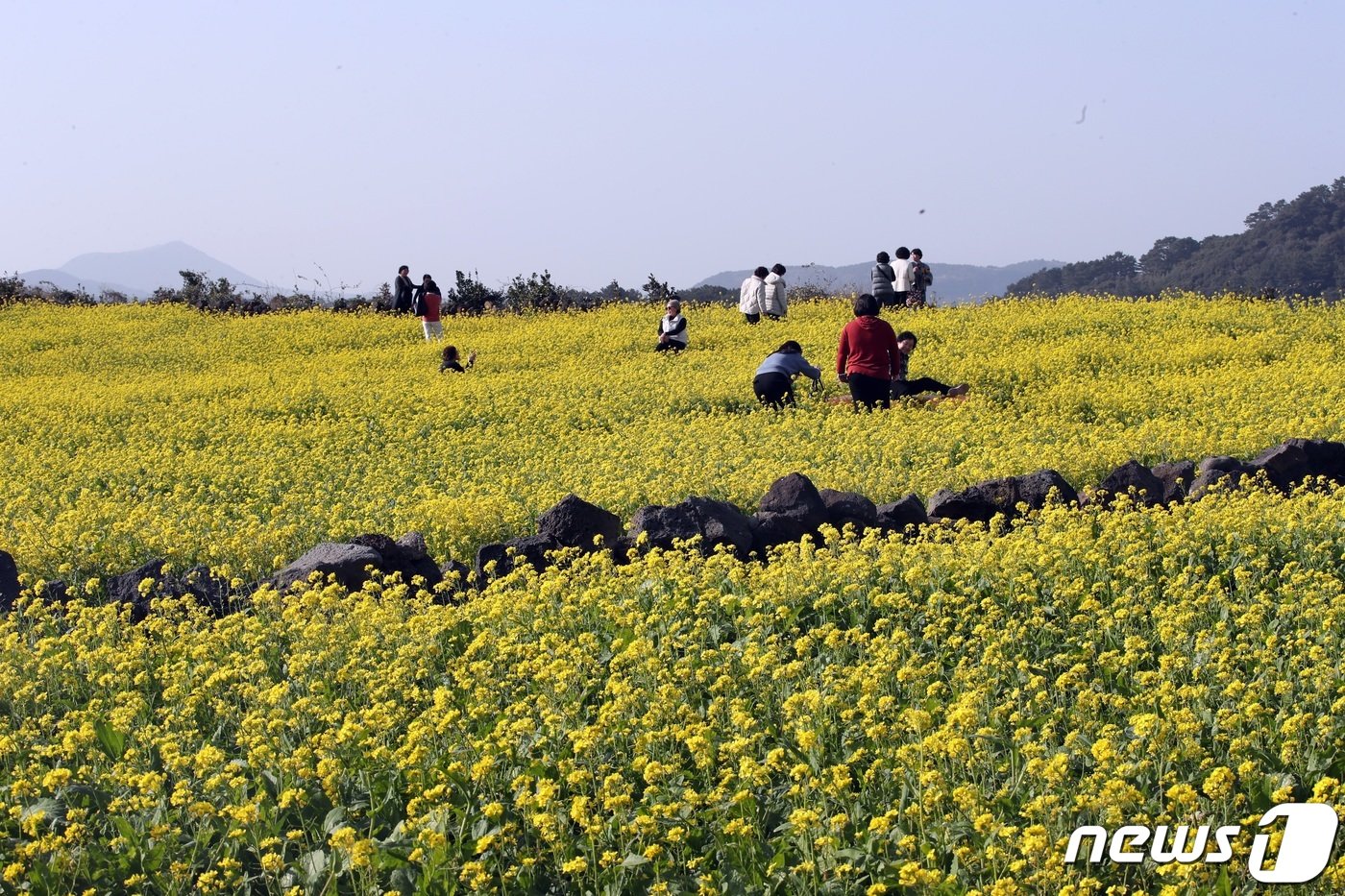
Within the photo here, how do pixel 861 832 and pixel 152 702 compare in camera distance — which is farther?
pixel 152 702

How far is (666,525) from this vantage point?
10.0m

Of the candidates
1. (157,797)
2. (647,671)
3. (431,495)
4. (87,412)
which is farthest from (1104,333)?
(157,797)

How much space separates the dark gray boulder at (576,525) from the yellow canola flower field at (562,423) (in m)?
1.69

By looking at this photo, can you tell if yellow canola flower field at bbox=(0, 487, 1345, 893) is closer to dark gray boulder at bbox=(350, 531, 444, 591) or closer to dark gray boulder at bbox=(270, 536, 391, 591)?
dark gray boulder at bbox=(270, 536, 391, 591)

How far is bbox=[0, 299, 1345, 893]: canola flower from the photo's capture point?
5211mm

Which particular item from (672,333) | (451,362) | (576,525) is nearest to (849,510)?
(576,525)

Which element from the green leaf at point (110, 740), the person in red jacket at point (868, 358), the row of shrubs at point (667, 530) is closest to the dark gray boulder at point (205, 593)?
the row of shrubs at point (667, 530)

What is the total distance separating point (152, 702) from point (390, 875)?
2.96 metres

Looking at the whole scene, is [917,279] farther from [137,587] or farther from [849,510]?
[137,587]

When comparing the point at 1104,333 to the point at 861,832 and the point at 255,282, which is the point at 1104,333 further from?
the point at 255,282

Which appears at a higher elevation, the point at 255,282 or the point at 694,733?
the point at 255,282

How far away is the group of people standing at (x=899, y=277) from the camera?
2841 centimetres

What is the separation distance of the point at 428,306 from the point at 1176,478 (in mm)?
20847

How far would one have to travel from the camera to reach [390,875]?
5.25m
